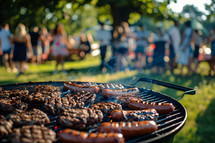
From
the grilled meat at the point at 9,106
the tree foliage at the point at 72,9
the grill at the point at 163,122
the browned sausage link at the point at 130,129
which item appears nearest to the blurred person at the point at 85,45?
the tree foliage at the point at 72,9

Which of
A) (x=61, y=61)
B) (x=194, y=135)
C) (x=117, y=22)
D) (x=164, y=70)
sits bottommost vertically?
(x=194, y=135)

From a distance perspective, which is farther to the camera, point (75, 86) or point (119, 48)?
point (119, 48)

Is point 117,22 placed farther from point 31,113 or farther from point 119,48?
point 31,113

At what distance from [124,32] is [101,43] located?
141 cm

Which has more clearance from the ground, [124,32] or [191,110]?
[124,32]

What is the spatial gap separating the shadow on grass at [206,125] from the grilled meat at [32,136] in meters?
3.42

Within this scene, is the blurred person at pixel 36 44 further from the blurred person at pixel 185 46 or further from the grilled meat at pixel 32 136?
the grilled meat at pixel 32 136

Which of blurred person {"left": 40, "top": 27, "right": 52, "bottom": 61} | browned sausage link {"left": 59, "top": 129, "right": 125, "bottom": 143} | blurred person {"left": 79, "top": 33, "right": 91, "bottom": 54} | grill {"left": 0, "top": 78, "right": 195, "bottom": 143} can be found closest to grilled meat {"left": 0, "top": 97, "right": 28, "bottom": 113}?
grill {"left": 0, "top": 78, "right": 195, "bottom": 143}

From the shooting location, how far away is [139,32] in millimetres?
9930

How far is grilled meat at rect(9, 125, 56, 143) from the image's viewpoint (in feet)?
4.94

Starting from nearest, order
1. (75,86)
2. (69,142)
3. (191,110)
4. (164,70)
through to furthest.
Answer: (69,142) → (75,86) → (191,110) → (164,70)

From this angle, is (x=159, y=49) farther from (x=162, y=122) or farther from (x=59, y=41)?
(x=162, y=122)

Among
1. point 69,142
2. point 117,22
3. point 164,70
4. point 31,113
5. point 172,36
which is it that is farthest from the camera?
point 117,22

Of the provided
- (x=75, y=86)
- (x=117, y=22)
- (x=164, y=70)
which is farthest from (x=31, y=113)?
(x=117, y=22)
